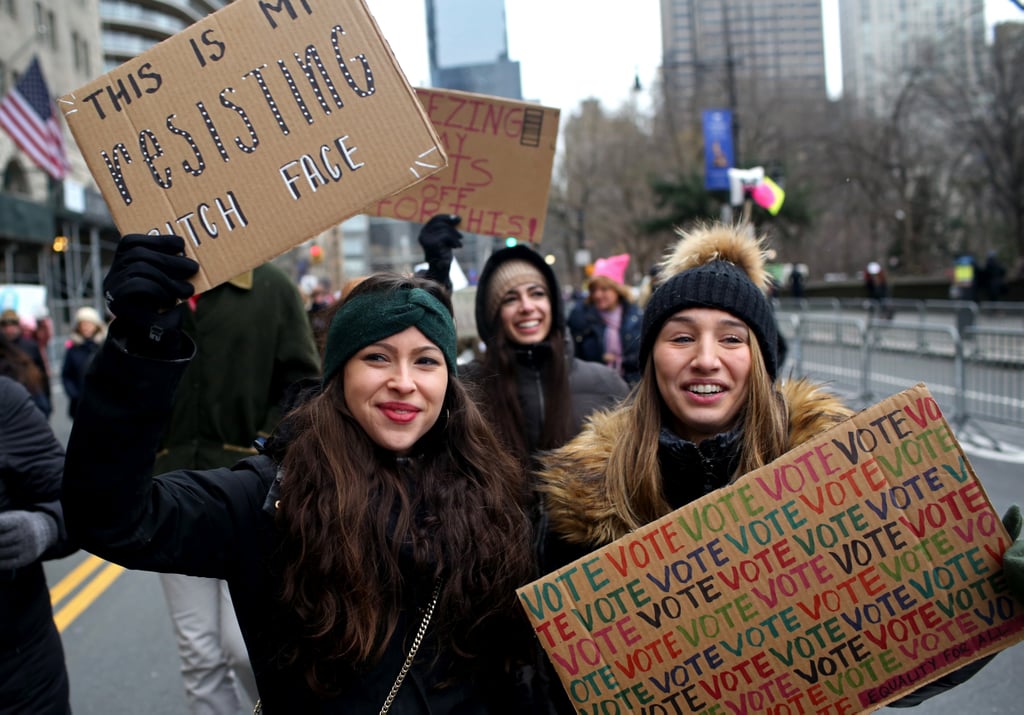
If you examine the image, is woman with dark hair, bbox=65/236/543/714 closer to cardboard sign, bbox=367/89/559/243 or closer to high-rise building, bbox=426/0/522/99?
cardboard sign, bbox=367/89/559/243

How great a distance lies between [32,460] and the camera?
266cm

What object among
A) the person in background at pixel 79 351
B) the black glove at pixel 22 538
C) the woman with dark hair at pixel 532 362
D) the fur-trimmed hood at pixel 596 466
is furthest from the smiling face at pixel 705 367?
the person in background at pixel 79 351

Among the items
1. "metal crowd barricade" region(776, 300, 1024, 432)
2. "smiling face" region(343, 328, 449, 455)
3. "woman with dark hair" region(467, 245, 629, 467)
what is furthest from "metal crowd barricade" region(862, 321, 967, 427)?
"smiling face" region(343, 328, 449, 455)

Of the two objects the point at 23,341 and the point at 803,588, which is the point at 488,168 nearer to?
the point at 803,588

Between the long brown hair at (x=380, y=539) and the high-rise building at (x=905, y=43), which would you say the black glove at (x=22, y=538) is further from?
the high-rise building at (x=905, y=43)

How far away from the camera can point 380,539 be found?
2.02 m

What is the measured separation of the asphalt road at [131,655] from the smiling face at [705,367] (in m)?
2.63

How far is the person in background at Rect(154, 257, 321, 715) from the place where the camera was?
12.0 ft

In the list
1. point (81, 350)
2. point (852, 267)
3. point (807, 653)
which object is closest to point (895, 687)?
point (807, 653)

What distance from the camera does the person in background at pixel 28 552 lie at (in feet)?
8.19

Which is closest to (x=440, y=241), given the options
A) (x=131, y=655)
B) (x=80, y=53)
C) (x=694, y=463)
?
(x=694, y=463)

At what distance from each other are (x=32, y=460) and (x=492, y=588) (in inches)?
59.7

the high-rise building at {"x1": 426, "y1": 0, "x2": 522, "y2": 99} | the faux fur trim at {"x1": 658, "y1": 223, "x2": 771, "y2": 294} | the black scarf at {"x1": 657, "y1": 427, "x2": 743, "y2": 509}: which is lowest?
the black scarf at {"x1": 657, "y1": 427, "x2": 743, "y2": 509}

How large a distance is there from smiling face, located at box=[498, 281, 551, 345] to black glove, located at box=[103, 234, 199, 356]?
252cm
